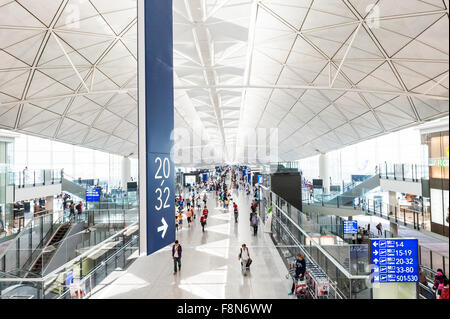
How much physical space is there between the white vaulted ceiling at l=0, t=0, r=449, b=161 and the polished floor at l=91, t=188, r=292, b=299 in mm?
8416

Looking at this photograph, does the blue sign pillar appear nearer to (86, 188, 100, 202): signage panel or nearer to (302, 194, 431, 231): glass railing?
(302, 194, 431, 231): glass railing

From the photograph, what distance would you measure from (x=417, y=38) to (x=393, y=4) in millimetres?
2289

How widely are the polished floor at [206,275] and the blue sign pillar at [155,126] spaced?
7235mm

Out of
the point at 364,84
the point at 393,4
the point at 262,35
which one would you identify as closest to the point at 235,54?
the point at 262,35

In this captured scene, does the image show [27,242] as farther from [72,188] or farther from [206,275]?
[72,188]

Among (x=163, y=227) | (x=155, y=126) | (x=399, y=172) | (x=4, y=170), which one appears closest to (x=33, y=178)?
Answer: (x=4, y=170)

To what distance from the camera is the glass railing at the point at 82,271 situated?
816cm

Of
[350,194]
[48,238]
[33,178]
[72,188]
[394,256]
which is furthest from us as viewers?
[72,188]

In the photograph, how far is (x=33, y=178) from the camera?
24328 millimetres

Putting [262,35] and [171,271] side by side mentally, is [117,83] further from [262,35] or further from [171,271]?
[171,271]

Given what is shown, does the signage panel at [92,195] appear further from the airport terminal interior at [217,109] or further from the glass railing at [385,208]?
the glass railing at [385,208]

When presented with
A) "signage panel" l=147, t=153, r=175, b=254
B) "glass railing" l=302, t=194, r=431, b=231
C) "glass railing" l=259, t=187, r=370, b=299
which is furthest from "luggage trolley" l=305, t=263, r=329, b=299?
"signage panel" l=147, t=153, r=175, b=254

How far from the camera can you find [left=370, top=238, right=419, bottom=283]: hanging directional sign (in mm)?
7316

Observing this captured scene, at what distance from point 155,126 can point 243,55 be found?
62.5 feet
